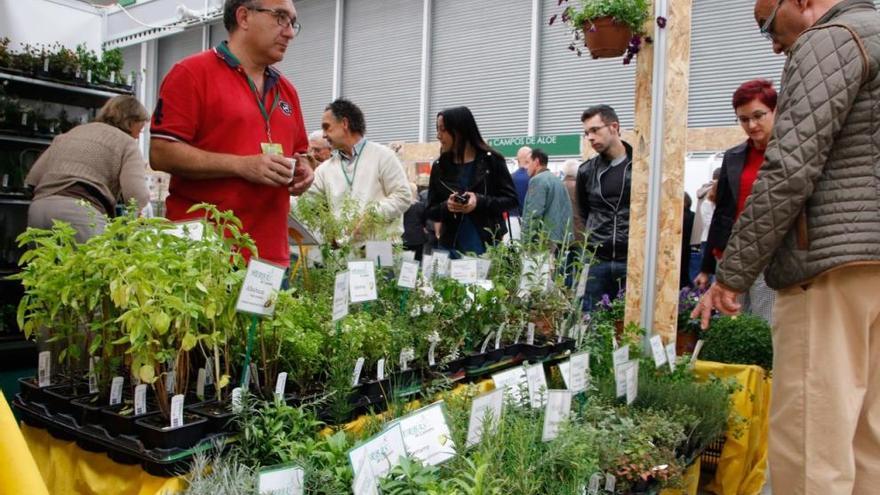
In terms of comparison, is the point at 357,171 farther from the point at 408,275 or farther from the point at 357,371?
the point at 357,371

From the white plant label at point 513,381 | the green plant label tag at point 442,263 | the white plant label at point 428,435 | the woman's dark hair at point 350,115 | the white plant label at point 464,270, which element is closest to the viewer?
the white plant label at point 428,435

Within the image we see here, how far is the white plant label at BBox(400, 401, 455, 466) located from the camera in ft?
5.04

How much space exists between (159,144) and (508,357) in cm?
143

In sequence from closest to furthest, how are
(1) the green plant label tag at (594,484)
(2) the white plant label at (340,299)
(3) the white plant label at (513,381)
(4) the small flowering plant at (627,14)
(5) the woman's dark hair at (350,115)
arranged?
(1) the green plant label tag at (594,484) → (2) the white plant label at (340,299) → (3) the white plant label at (513,381) → (4) the small flowering plant at (627,14) → (5) the woman's dark hair at (350,115)

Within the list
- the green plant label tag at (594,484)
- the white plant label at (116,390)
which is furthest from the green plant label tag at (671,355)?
the white plant label at (116,390)

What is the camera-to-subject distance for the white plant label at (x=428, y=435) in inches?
60.5

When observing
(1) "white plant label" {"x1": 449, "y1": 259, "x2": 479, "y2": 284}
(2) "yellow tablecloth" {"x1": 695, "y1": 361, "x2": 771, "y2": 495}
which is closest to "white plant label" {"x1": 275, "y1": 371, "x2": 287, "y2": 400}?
(1) "white plant label" {"x1": 449, "y1": 259, "x2": 479, "y2": 284}

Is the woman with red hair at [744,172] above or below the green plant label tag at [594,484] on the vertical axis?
above

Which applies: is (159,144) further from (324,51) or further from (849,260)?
(324,51)

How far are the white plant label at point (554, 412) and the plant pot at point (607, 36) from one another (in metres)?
1.95

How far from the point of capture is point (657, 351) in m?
2.85

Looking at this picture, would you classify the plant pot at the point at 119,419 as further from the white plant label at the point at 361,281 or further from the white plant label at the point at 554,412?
the white plant label at the point at 554,412

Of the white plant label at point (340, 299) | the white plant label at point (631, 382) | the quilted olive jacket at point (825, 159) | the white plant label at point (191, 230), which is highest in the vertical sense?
the quilted olive jacket at point (825, 159)

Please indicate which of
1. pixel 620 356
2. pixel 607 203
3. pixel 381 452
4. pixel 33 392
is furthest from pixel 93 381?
pixel 607 203
